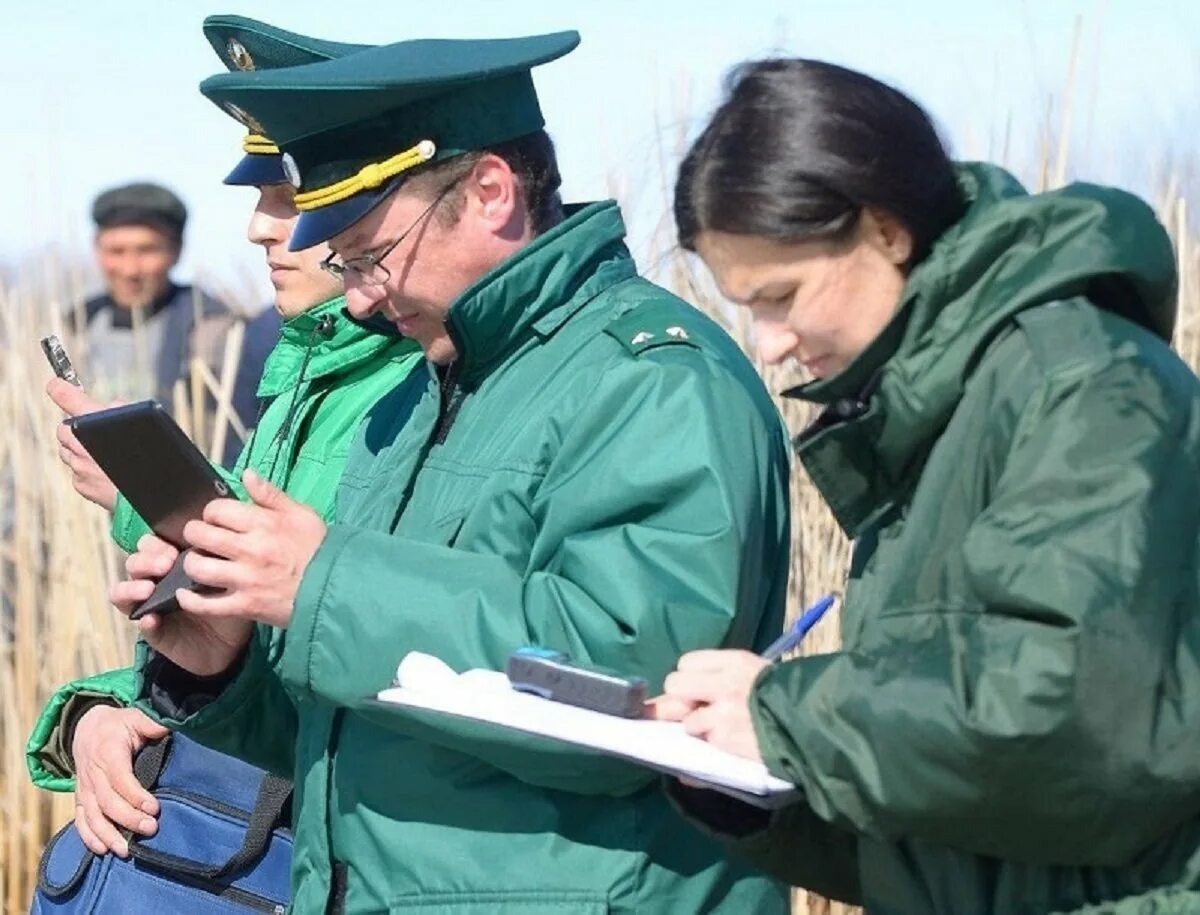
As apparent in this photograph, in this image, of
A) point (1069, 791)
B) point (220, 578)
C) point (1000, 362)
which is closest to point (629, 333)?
point (220, 578)

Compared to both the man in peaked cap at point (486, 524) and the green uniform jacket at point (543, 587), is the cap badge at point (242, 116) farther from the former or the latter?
the green uniform jacket at point (543, 587)

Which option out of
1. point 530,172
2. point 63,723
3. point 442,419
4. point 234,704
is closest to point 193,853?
point 234,704

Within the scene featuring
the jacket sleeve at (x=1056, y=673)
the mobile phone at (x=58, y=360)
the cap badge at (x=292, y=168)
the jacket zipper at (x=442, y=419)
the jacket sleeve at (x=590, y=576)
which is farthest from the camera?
the mobile phone at (x=58, y=360)

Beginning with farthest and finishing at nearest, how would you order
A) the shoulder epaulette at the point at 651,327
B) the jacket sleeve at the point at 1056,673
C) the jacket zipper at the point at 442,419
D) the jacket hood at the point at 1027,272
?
1. the jacket zipper at the point at 442,419
2. the shoulder epaulette at the point at 651,327
3. the jacket hood at the point at 1027,272
4. the jacket sleeve at the point at 1056,673

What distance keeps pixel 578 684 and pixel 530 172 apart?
2.99 ft

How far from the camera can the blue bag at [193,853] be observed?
2885 mm

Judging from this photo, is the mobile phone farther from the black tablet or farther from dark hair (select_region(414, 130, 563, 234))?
dark hair (select_region(414, 130, 563, 234))

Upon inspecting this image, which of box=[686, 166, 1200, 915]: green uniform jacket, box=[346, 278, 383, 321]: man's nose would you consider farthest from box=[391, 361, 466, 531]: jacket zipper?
box=[686, 166, 1200, 915]: green uniform jacket

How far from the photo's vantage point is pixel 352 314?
2.59 m

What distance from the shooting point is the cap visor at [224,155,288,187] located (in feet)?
9.87

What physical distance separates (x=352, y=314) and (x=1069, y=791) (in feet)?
3.89

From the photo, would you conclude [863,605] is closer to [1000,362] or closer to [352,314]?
[1000,362]

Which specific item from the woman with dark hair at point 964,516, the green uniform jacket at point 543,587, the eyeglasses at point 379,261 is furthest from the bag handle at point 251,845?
the woman with dark hair at point 964,516

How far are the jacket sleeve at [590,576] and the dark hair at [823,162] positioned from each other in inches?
15.9
